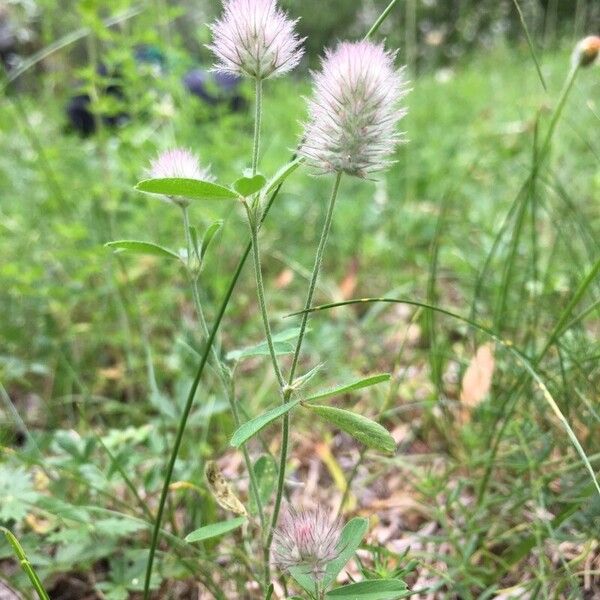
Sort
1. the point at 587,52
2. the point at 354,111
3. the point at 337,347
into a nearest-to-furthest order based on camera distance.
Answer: the point at 354,111, the point at 587,52, the point at 337,347

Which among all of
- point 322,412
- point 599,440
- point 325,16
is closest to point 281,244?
point 599,440

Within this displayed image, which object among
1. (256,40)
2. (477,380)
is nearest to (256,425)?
(256,40)

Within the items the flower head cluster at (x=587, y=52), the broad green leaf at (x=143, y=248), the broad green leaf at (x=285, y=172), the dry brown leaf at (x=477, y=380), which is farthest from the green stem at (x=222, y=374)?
the flower head cluster at (x=587, y=52)

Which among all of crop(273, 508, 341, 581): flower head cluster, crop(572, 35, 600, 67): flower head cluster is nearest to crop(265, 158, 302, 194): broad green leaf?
crop(273, 508, 341, 581): flower head cluster

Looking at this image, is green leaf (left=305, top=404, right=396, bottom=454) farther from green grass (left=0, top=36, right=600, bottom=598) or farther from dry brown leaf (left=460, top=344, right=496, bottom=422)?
dry brown leaf (left=460, top=344, right=496, bottom=422)

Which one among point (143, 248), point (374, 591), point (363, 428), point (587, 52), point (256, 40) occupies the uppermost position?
point (587, 52)

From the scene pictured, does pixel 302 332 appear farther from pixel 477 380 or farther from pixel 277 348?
pixel 477 380
